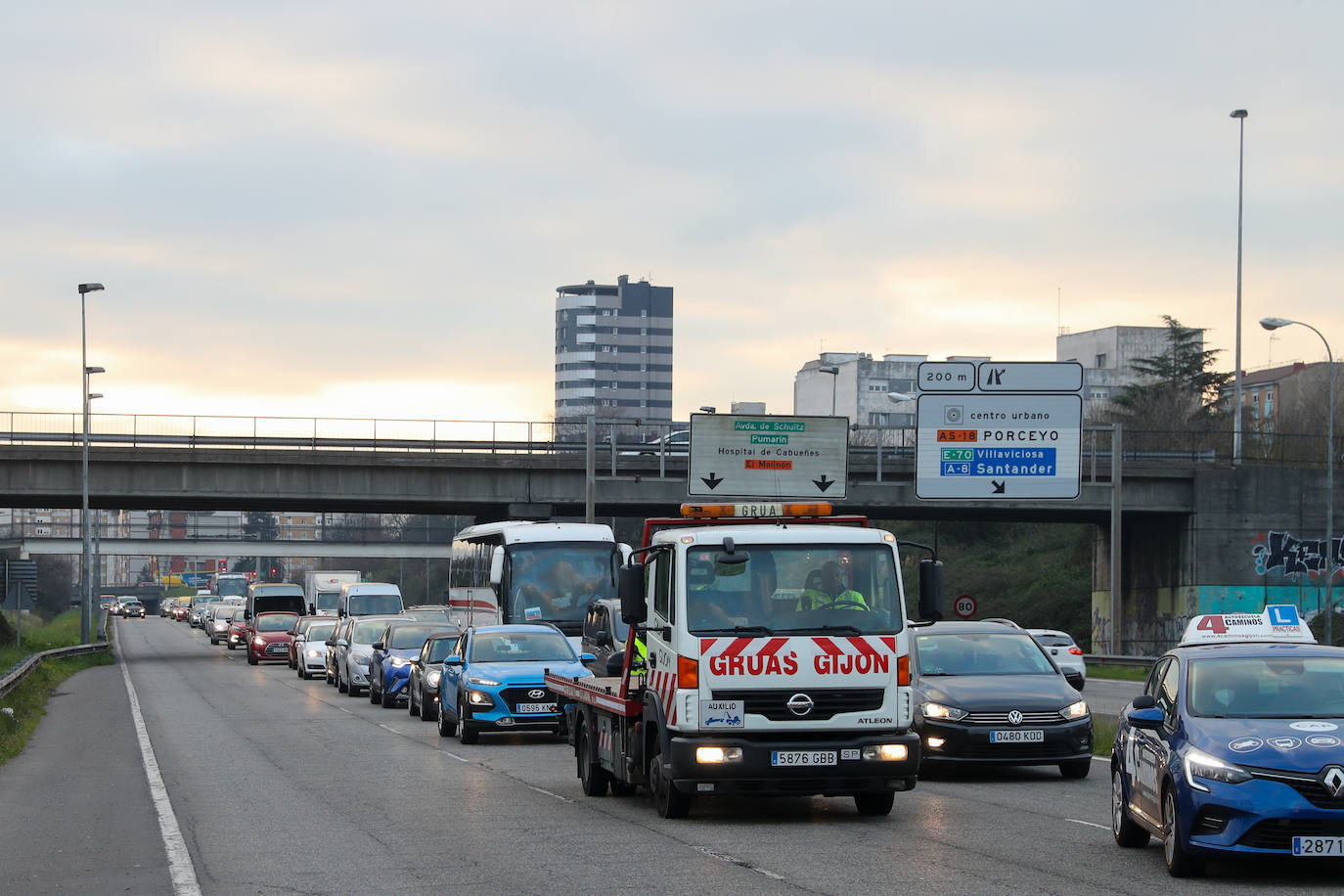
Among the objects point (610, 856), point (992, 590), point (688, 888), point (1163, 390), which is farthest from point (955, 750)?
point (1163, 390)

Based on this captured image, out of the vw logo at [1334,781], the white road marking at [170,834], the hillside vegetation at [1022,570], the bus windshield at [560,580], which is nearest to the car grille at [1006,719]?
the vw logo at [1334,781]

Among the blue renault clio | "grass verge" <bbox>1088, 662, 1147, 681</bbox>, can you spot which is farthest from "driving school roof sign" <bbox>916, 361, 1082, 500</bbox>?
the blue renault clio

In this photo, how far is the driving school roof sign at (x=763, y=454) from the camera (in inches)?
1432

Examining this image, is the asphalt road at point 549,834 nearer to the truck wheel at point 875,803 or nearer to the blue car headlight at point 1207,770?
the truck wheel at point 875,803

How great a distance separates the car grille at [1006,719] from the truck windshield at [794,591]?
3.52 meters

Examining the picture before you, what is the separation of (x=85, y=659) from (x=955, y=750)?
44.3 metres

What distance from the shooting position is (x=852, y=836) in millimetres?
12695

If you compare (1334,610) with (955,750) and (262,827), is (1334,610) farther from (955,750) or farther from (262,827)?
(262,827)

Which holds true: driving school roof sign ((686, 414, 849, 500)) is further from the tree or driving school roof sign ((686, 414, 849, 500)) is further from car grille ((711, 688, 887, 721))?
the tree

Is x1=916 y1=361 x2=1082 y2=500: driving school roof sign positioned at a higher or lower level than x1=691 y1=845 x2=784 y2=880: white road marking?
higher

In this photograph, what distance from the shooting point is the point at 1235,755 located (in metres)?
9.84

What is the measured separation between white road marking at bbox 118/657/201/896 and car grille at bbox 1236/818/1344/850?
20.0 feet

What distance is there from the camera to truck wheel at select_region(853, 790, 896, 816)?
14062 mm

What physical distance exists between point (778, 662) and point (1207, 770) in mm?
3974
